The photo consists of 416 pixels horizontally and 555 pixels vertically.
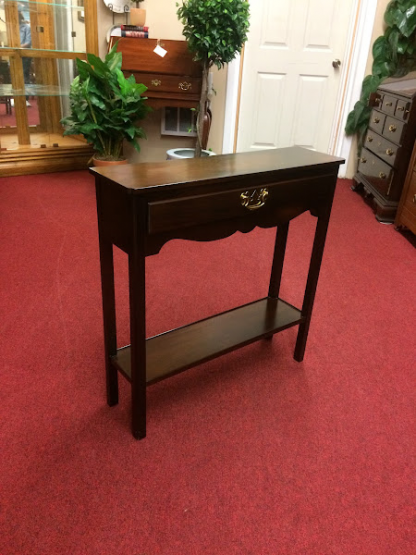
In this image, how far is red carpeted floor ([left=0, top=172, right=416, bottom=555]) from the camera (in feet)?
3.67

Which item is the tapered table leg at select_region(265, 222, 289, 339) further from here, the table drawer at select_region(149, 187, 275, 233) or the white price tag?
the white price tag

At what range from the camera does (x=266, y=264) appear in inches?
99.3

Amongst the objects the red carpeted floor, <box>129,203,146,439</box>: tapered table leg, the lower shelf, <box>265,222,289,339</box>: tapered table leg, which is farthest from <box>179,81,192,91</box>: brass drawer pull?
<box>129,203,146,439</box>: tapered table leg

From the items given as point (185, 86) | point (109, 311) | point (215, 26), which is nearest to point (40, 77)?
point (185, 86)

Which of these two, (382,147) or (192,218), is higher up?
(192,218)

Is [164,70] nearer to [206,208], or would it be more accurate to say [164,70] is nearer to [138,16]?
[138,16]

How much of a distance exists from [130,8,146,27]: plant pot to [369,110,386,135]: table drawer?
190 cm

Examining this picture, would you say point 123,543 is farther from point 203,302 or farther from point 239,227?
point 203,302

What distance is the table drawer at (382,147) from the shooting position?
310cm

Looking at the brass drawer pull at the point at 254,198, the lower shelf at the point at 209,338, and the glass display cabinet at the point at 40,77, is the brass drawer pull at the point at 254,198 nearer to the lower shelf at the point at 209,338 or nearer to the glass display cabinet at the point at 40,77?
the lower shelf at the point at 209,338

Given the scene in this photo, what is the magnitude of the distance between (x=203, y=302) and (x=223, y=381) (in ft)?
1.76

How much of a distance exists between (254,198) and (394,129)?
2.31m

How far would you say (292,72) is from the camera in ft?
13.1

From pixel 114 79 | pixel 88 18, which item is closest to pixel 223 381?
pixel 114 79
